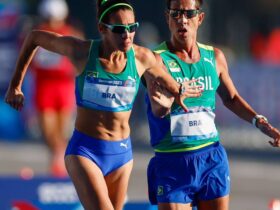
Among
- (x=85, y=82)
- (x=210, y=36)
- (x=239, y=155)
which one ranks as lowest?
(x=239, y=155)

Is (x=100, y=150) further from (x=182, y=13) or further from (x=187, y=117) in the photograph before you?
(x=182, y=13)

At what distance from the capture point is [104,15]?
28.0ft

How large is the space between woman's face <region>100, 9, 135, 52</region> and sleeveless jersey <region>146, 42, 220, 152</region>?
1.50ft

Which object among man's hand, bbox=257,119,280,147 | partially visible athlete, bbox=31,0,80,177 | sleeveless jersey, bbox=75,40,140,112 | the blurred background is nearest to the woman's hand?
sleeveless jersey, bbox=75,40,140,112

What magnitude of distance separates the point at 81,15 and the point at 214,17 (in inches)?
121

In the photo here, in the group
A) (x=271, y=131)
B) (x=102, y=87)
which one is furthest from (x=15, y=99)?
(x=271, y=131)

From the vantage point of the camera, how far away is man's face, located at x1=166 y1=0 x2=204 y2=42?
28.5ft

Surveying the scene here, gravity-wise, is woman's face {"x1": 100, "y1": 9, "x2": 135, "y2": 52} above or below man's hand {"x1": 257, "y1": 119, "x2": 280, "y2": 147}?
above

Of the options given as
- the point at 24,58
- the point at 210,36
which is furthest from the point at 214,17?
the point at 24,58

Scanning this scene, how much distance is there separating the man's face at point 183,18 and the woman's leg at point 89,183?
1.22m

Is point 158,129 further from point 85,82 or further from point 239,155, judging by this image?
point 239,155

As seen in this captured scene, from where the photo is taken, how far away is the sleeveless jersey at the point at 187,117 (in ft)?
28.4

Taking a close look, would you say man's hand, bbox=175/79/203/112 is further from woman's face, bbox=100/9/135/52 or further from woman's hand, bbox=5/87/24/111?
woman's hand, bbox=5/87/24/111

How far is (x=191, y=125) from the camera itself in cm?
869
